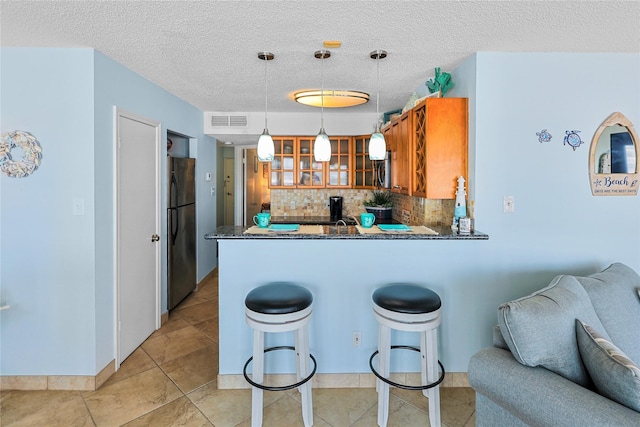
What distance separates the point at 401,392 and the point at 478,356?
112cm

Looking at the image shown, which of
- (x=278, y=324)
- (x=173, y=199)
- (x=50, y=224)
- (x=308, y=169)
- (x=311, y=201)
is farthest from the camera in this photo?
(x=311, y=201)

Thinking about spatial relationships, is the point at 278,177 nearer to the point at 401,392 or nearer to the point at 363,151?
the point at 363,151

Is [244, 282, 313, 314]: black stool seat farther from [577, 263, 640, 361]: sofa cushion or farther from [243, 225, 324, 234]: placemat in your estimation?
[577, 263, 640, 361]: sofa cushion

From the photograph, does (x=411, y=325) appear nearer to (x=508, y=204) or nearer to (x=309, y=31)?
(x=508, y=204)

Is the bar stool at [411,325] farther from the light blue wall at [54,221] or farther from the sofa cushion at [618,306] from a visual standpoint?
the light blue wall at [54,221]

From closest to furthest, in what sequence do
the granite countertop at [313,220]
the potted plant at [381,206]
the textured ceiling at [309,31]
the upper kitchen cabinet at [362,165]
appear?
1. the textured ceiling at [309,31]
2. the potted plant at [381,206]
3. the granite countertop at [313,220]
4. the upper kitchen cabinet at [362,165]

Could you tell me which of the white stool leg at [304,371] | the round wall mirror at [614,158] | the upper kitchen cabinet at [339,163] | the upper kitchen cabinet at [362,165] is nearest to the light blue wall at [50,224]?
the white stool leg at [304,371]

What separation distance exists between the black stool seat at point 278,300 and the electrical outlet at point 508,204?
5.23ft

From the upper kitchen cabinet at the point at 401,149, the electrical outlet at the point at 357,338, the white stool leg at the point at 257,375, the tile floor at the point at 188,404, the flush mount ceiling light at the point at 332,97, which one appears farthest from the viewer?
the flush mount ceiling light at the point at 332,97

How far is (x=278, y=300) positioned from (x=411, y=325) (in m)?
0.76

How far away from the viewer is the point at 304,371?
1995mm

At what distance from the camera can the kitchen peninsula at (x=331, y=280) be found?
234cm

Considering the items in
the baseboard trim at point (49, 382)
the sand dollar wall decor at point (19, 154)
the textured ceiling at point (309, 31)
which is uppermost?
the textured ceiling at point (309, 31)

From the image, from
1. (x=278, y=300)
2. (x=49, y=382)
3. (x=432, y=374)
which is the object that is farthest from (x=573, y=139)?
(x=49, y=382)
